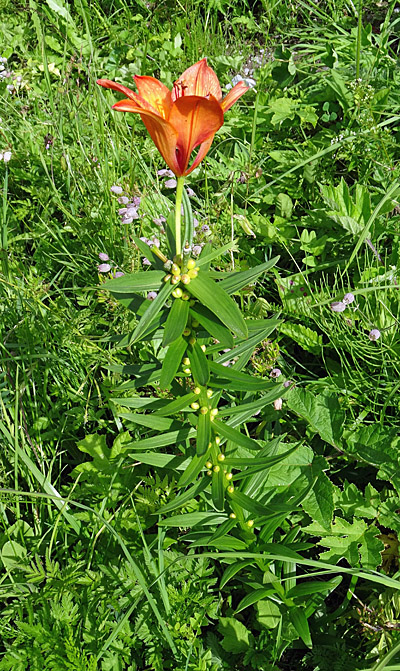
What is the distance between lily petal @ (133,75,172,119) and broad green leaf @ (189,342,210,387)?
455 millimetres

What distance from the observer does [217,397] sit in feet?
4.33

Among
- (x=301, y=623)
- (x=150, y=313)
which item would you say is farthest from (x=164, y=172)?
(x=301, y=623)

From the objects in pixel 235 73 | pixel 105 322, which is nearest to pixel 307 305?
pixel 105 322

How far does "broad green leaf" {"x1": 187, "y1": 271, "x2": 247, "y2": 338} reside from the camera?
1.00 metres

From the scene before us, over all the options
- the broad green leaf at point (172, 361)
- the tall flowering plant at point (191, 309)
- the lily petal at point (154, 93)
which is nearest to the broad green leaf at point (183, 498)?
the tall flowering plant at point (191, 309)

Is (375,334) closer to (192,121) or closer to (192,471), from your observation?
(192,471)

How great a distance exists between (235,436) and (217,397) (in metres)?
0.12

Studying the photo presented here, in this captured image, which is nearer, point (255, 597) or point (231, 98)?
point (231, 98)

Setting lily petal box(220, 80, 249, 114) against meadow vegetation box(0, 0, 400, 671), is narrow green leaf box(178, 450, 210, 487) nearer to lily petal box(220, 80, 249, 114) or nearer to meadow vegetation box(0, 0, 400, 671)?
meadow vegetation box(0, 0, 400, 671)

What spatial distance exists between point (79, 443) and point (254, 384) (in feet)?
2.49

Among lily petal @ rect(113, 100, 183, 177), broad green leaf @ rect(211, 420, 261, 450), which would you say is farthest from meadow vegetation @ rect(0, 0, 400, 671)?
lily petal @ rect(113, 100, 183, 177)

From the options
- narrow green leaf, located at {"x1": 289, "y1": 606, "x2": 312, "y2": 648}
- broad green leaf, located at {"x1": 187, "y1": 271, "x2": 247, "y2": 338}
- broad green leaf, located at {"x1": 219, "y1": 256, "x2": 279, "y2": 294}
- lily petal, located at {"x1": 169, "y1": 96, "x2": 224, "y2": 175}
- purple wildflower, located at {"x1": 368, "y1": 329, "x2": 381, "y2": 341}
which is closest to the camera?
lily petal, located at {"x1": 169, "y1": 96, "x2": 224, "y2": 175}

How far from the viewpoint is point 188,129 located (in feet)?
3.06

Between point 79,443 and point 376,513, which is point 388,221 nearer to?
point 376,513
